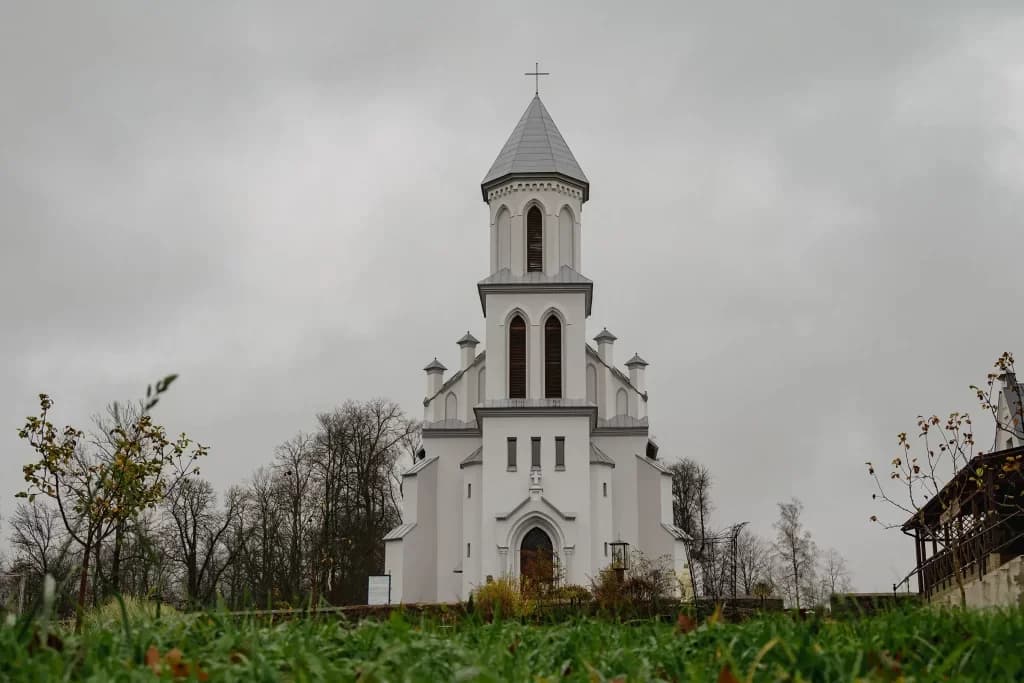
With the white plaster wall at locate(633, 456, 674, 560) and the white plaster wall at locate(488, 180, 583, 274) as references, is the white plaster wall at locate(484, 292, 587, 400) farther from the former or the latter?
the white plaster wall at locate(633, 456, 674, 560)

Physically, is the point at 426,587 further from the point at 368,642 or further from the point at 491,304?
the point at 368,642

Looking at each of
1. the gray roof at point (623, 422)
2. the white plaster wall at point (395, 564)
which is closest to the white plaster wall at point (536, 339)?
the gray roof at point (623, 422)

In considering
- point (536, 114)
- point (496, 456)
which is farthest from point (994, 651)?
point (536, 114)

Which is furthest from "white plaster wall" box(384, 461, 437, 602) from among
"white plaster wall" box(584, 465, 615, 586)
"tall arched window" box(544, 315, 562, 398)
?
"white plaster wall" box(584, 465, 615, 586)

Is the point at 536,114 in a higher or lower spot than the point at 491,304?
higher

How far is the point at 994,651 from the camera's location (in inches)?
194

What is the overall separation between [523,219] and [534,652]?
39.3 meters

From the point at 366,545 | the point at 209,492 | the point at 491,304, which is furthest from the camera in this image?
the point at 209,492

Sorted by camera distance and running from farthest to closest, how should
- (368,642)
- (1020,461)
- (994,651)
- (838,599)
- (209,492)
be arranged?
(209,492)
(1020,461)
(838,599)
(368,642)
(994,651)

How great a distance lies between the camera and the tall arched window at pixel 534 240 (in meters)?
43.7

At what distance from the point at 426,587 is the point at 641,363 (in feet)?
41.3

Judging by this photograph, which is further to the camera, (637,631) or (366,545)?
(366,545)

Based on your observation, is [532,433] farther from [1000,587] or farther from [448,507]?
[1000,587]

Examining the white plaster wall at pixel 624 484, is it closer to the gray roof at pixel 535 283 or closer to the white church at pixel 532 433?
the white church at pixel 532 433
